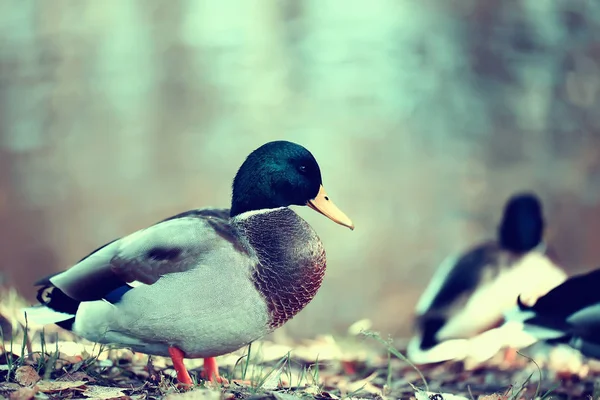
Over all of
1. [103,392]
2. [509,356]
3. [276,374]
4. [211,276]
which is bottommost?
[509,356]

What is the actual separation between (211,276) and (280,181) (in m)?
0.46

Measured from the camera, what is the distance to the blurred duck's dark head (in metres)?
5.91

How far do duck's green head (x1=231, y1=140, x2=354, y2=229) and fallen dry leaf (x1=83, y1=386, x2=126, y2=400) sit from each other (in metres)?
0.81

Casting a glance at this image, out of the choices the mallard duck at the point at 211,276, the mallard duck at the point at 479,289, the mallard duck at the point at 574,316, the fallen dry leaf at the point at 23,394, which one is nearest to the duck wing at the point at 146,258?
the mallard duck at the point at 211,276

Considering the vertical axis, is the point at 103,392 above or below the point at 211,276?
below

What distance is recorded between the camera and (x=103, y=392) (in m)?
2.61

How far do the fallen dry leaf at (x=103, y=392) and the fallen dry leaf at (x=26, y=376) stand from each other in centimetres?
19

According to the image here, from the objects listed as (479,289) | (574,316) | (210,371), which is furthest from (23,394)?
(479,289)

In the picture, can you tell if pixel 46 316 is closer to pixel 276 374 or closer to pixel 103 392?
pixel 103 392

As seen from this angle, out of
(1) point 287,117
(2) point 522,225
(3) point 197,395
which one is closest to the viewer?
(3) point 197,395

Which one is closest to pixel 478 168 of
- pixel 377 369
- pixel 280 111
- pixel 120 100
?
pixel 280 111

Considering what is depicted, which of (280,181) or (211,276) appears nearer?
(211,276)

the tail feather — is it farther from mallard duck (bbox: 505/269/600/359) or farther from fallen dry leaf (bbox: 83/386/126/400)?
mallard duck (bbox: 505/269/600/359)

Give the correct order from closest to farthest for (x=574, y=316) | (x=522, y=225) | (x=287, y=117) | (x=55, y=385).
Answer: (x=55, y=385), (x=574, y=316), (x=522, y=225), (x=287, y=117)
